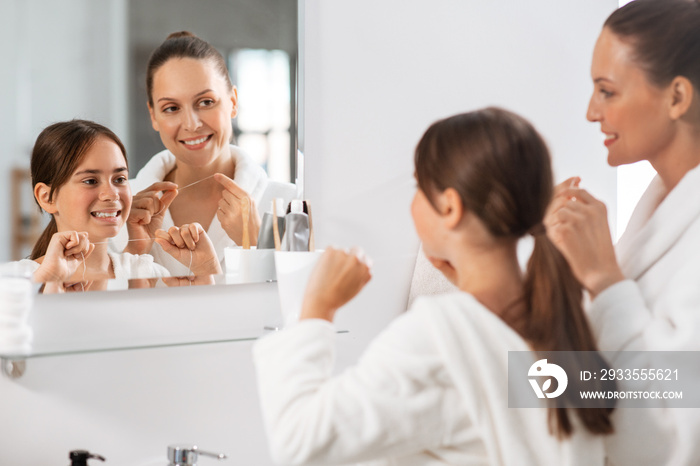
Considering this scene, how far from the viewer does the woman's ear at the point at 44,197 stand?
82cm

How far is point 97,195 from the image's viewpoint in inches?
33.7

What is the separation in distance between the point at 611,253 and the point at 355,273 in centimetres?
34

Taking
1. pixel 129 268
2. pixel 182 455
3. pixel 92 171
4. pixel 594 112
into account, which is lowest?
pixel 182 455

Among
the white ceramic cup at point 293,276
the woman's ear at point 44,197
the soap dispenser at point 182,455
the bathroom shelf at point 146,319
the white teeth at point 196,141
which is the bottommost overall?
the soap dispenser at point 182,455

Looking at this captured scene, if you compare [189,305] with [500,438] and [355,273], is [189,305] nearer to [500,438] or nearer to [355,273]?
[355,273]

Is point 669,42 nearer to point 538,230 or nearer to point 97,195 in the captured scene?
point 538,230

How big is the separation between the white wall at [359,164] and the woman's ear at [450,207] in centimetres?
32

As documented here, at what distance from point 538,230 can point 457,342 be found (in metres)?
0.17

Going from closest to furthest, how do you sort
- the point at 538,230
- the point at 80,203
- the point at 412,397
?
the point at 412,397, the point at 538,230, the point at 80,203

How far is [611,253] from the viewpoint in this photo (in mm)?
847

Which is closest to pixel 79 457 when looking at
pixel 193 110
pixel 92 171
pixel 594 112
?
pixel 92 171

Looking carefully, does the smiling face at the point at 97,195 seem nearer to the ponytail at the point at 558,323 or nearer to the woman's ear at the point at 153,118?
the woman's ear at the point at 153,118

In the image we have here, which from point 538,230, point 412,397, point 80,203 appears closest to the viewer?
point 412,397

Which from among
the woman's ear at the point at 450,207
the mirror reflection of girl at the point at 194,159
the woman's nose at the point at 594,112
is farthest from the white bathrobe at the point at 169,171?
the woman's nose at the point at 594,112
